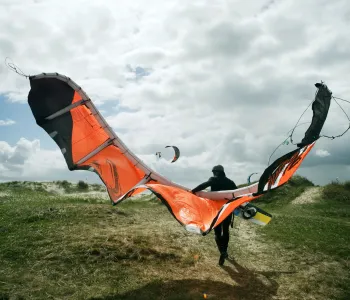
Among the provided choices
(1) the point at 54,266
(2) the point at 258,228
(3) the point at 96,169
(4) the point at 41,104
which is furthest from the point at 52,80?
(2) the point at 258,228

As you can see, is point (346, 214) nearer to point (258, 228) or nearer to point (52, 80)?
point (258, 228)

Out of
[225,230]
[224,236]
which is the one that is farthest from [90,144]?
[224,236]

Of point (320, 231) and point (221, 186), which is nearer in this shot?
point (221, 186)

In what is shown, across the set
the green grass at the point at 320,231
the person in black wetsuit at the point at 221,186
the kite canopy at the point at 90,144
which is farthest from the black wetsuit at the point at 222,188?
the green grass at the point at 320,231

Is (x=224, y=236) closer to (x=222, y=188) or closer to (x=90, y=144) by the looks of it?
(x=222, y=188)

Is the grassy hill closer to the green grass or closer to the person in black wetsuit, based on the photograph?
the green grass

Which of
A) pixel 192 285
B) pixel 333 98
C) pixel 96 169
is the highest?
pixel 333 98

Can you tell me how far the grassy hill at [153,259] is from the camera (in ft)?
30.6

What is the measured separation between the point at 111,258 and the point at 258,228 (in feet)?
30.0

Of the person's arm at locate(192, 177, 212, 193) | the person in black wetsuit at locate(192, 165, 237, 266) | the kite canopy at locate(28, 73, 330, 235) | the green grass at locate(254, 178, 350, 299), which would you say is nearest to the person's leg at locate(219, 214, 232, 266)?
the person in black wetsuit at locate(192, 165, 237, 266)

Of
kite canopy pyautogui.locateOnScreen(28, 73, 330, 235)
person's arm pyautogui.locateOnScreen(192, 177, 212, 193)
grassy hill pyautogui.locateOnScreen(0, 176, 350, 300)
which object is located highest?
kite canopy pyautogui.locateOnScreen(28, 73, 330, 235)

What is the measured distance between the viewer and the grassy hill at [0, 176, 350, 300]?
30.6 feet

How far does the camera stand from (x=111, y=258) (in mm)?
11195

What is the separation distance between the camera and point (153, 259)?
452 inches
